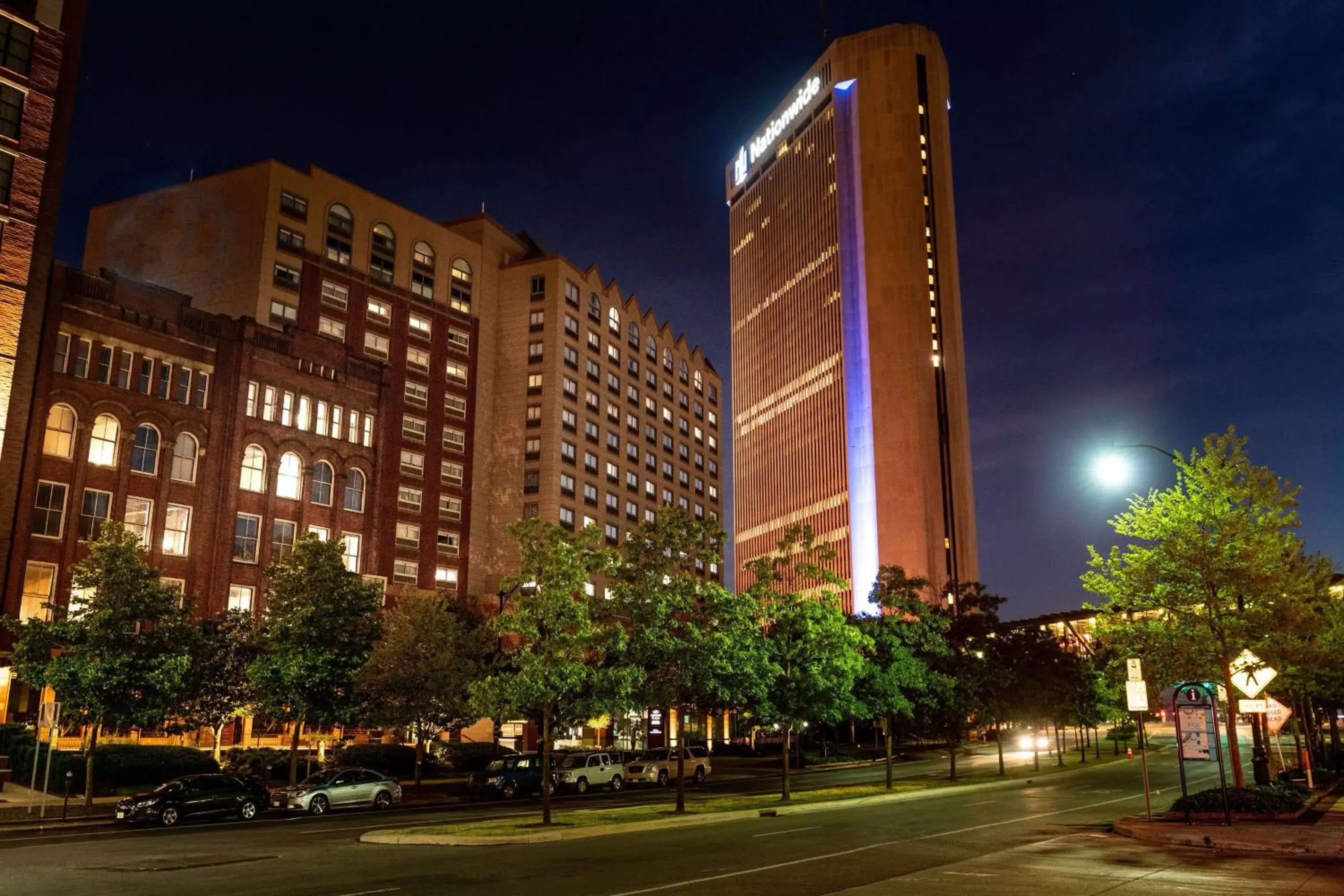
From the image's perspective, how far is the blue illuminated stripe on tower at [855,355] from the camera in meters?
143

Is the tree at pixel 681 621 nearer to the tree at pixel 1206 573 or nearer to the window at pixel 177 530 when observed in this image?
the tree at pixel 1206 573

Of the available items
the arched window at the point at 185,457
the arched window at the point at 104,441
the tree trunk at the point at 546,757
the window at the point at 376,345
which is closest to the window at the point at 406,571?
the window at the point at 376,345

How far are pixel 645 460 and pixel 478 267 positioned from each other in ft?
94.5

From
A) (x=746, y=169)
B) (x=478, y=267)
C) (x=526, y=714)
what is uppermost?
(x=746, y=169)

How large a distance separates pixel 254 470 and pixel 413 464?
17925mm

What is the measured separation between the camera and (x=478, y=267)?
299 ft

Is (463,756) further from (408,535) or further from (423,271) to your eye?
(423,271)

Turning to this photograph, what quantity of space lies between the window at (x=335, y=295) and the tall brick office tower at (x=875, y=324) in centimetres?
8384

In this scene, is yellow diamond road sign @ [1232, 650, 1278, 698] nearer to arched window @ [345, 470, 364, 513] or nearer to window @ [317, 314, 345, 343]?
arched window @ [345, 470, 364, 513]

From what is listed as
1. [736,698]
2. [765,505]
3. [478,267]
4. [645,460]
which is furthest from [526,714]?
[765,505]

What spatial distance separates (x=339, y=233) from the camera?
78438 millimetres

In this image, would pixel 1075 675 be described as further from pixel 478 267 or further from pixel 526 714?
pixel 478 267

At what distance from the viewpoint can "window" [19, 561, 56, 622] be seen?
162 feet

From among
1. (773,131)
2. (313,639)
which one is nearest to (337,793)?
(313,639)
